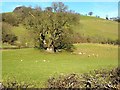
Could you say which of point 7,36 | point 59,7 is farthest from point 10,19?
→ point 59,7

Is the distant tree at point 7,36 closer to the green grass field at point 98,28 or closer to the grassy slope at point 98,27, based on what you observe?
the green grass field at point 98,28

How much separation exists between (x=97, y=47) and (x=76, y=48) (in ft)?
15.6

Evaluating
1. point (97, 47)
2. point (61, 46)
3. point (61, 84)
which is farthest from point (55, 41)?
point (61, 84)

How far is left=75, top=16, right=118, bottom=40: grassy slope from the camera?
76.7m

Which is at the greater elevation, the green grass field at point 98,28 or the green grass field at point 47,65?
the green grass field at point 98,28

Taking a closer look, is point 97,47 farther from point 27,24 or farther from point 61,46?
point 27,24

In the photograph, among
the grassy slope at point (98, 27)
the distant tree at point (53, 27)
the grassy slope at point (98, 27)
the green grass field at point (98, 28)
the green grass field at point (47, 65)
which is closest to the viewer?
the green grass field at point (47, 65)

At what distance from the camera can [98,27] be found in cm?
8644

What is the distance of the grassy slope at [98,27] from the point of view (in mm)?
76688

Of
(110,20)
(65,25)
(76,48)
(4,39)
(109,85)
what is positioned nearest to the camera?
(109,85)

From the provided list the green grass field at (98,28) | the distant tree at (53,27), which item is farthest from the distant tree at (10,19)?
the distant tree at (53,27)

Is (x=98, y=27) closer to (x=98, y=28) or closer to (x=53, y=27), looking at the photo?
(x=98, y=28)

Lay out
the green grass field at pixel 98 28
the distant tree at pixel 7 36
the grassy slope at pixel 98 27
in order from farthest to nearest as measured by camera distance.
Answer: the grassy slope at pixel 98 27 < the green grass field at pixel 98 28 < the distant tree at pixel 7 36

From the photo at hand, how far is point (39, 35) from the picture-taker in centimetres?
4297
